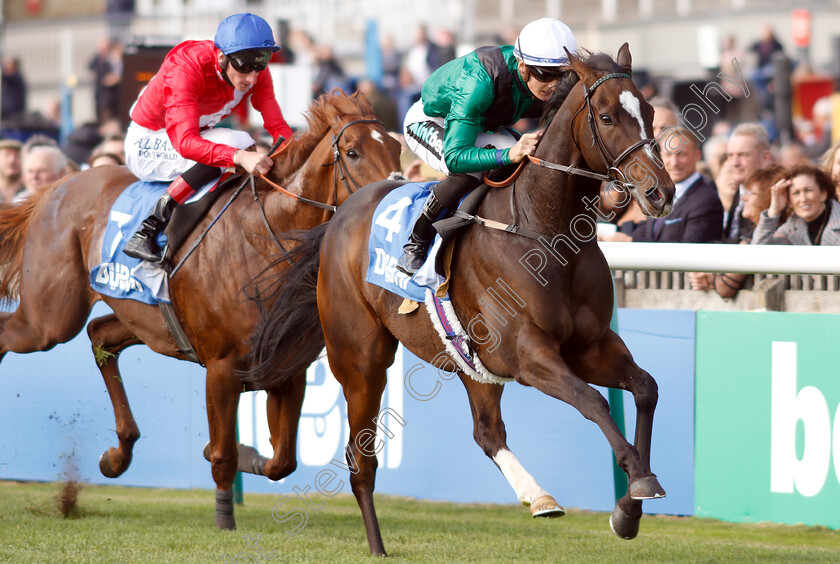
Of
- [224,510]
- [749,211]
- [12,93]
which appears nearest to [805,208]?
[749,211]

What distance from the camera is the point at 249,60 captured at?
222 inches

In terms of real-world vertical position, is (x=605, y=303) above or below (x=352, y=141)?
below

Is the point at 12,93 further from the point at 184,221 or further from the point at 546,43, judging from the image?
the point at 546,43

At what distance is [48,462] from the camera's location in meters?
Result: 7.41

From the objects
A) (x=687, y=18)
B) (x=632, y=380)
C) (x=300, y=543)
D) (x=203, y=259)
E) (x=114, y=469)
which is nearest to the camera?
(x=632, y=380)

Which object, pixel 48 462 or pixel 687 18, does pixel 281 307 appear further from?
pixel 687 18

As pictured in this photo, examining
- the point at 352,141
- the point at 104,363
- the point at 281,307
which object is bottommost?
the point at 104,363

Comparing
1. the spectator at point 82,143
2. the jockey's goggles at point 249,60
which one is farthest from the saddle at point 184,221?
the spectator at point 82,143

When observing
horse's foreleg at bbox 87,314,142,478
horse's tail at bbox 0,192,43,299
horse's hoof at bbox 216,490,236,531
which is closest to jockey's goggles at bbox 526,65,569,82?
horse's hoof at bbox 216,490,236,531

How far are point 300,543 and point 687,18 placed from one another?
17012mm

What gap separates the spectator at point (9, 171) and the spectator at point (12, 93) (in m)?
7.25

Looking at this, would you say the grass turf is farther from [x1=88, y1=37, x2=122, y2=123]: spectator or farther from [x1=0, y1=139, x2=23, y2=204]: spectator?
[x1=88, y1=37, x2=122, y2=123]: spectator

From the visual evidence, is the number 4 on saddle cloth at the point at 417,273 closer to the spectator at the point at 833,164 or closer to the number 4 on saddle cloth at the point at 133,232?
the number 4 on saddle cloth at the point at 133,232

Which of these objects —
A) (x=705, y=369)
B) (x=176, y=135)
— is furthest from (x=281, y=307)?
(x=705, y=369)
